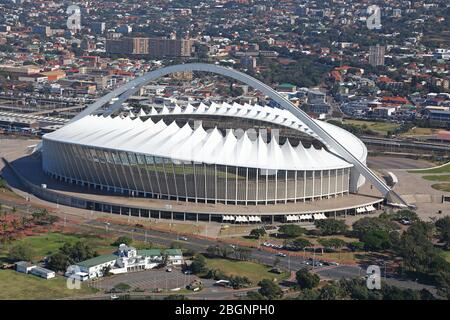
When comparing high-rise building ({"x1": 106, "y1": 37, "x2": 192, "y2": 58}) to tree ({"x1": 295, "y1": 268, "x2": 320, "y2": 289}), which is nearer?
tree ({"x1": 295, "y1": 268, "x2": 320, "y2": 289})

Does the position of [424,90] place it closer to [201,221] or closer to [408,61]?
[408,61]

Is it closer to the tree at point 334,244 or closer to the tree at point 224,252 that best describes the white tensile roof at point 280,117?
the tree at point 334,244

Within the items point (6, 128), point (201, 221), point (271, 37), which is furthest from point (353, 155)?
point (271, 37)

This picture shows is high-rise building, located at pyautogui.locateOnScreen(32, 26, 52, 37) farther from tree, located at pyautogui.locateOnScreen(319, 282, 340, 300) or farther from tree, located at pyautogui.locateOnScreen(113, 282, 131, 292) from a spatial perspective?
tree, located at pyautogui.locateOnScreen(319, 282, 340, 300)

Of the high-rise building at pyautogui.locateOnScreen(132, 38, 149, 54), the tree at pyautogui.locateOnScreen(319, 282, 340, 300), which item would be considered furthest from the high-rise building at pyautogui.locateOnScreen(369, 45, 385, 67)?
the tree at pyautogui.locateOnScreen(319, 282, 340, 300)

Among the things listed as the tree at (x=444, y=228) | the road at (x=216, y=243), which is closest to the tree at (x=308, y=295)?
the road at (x=216, y=243)

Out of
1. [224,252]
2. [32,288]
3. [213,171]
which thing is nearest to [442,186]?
[213,171]
